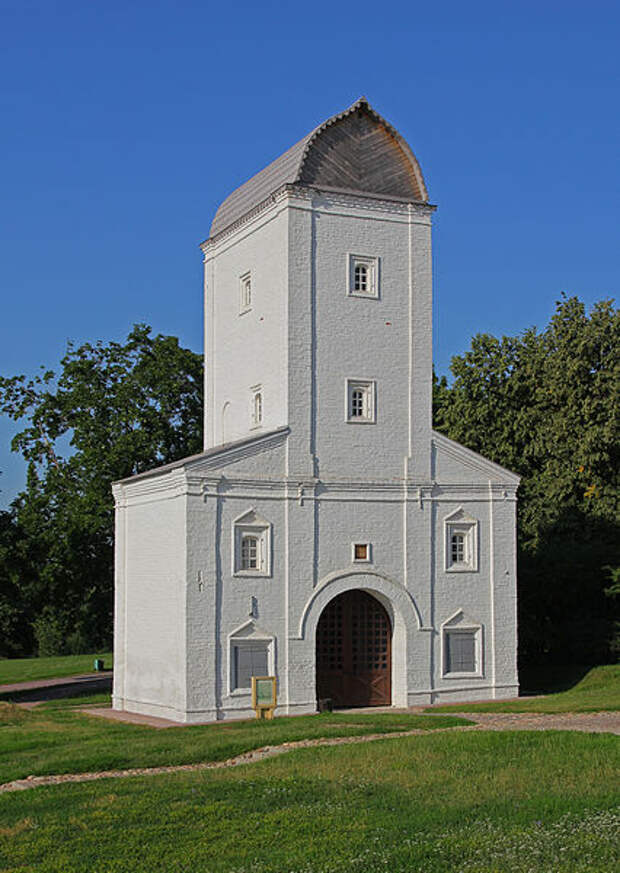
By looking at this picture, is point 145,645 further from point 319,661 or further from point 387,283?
point 387,283

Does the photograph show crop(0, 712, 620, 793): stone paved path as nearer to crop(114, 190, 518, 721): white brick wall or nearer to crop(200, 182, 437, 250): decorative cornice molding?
crop(114, 190, 518, 721): white brick wall

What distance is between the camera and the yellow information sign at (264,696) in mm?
26734

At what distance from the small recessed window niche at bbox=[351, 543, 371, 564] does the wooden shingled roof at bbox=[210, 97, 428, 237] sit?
30.7 ft

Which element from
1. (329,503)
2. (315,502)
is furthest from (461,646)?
(315,502)

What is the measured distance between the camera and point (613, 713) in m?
25.2

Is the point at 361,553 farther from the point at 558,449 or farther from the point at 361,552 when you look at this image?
the point at 558,449

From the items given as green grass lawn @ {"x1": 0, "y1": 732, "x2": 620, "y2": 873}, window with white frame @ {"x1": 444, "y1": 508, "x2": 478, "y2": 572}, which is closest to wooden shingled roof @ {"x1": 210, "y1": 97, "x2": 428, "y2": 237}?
window with white frame @ {"x1": 444, "y1": 508, "x2": 478, "y2": 572}

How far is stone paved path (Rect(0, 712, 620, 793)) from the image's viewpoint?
18.0 meters

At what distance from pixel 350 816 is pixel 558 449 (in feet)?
95.8

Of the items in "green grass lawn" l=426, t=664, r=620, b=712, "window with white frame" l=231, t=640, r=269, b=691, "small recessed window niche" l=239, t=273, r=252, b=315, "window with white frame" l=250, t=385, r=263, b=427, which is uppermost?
"small recessed window niche" l=239, t=273, r=252, b=315

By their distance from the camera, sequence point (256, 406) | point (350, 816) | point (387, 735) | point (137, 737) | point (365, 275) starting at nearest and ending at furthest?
1. point (350, 816)
2. point (387, 735)
3. point (137, 737)
4. point (365, 275)
5. point (256, 406)

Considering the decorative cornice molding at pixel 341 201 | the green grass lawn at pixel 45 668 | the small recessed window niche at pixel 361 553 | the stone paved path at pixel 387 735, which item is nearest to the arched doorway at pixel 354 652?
the small recessed window niche at pixel 361 553

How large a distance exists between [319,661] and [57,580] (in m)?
15.7

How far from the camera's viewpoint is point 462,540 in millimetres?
31188
